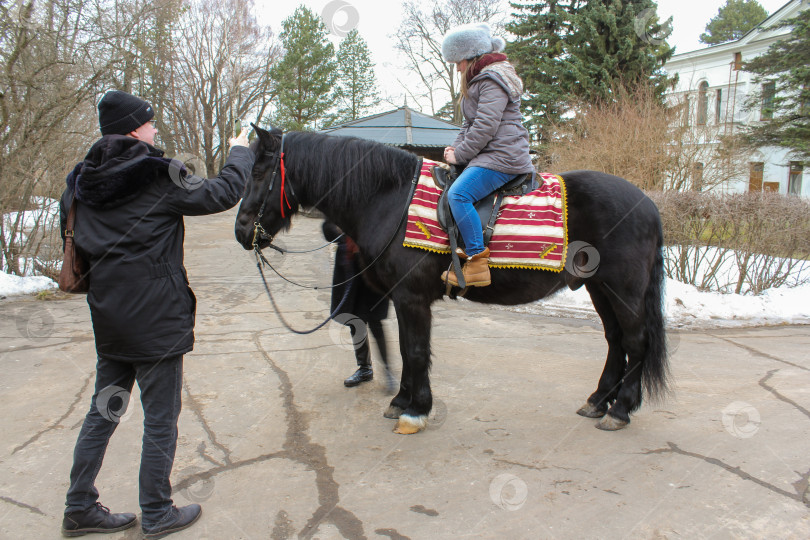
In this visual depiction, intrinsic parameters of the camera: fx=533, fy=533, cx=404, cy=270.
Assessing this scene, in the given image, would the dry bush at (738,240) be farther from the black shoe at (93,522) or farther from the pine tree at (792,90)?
the pine tree at (792,90)

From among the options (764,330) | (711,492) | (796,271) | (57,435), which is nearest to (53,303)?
(57,435)

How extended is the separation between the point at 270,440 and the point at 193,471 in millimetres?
493

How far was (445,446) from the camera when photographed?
10.5 feet

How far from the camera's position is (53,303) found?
6.77 m

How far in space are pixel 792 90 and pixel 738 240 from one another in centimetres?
1613

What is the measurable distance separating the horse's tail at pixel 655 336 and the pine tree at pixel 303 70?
29.7 m

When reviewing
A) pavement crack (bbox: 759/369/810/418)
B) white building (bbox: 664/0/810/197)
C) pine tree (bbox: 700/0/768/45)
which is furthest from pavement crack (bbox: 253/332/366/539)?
pine tree (bbox: 700/0/768/45)

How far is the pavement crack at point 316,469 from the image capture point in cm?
238

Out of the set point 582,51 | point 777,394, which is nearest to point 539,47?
point 582,51

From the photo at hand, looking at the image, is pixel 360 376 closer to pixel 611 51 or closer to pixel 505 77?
pixel 505 77

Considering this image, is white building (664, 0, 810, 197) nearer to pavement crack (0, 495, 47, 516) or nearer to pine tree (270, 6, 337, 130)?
pine tree (270, 6, 337, 130)

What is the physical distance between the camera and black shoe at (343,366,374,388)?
417 cm

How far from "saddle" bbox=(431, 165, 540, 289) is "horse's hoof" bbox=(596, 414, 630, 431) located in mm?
1296

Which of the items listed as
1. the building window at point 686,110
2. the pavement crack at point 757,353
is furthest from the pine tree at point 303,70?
the pavement crack at point 757,353
